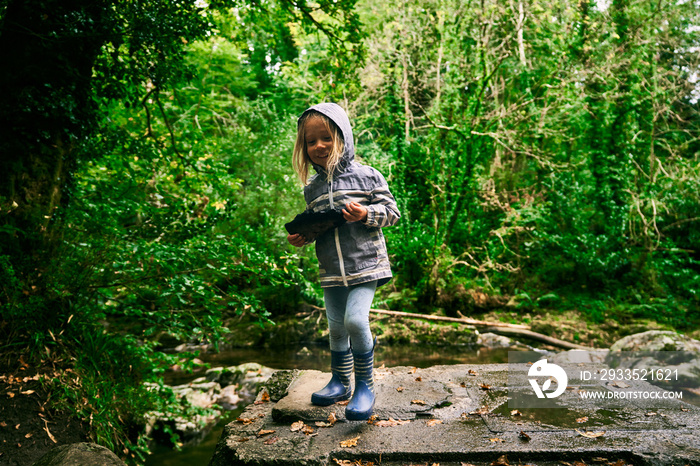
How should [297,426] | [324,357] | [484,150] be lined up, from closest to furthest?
[297,426] → [324,357] → [484,150]

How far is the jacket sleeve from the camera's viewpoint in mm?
2500

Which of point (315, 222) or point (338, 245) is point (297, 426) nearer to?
point (338, 245)

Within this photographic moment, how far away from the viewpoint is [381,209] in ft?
8.32

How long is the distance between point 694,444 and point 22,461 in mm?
3807

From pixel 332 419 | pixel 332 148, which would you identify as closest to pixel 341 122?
pixel 332 148

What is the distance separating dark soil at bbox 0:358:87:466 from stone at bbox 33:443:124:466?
A: 49cm

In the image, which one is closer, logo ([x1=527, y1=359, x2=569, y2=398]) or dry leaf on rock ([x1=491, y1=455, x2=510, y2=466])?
dry leaf on rock ([x1=491, y1=455, x2=510, y2=466])

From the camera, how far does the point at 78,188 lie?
3.72 meters

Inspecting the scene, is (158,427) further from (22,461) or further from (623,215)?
(623,215)

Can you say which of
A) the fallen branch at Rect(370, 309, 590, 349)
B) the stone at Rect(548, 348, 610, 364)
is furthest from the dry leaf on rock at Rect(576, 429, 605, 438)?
the fallen branch at Rect(370, 309, 590, 349)

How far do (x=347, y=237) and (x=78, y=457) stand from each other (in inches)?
74.4

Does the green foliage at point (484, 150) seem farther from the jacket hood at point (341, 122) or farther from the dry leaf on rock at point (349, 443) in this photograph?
the dry leaf on rock at point (349, 443)
